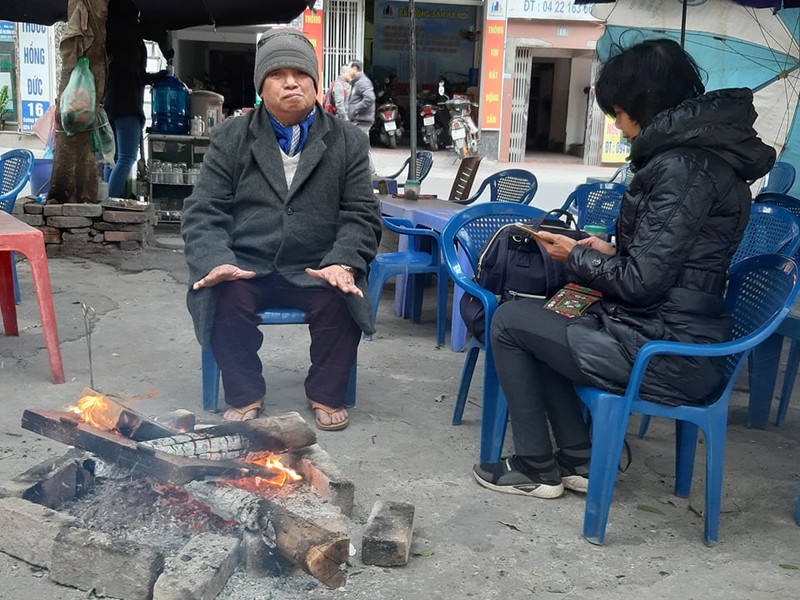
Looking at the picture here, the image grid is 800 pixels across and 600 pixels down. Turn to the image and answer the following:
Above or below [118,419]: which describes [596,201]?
above

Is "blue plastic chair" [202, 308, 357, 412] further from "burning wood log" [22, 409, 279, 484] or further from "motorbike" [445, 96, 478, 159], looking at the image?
"motorbike" [445, 96, 478, 159]

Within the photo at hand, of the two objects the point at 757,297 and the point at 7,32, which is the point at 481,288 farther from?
the point at 7,32

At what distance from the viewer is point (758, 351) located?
157 inches

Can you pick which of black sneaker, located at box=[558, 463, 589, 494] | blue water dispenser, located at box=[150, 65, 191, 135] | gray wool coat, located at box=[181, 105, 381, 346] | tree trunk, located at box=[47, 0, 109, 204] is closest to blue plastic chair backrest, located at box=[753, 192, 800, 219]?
black sneaker, located at box=[558, 463, 589, 494]

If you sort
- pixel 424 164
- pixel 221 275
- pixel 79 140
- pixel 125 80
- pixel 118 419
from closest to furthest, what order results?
pixel 118 419 → pixel 221 275 → pixel 79 140 → pixel 125 80 → pixel 424 164

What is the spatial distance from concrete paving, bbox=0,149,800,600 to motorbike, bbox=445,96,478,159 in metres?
12.7

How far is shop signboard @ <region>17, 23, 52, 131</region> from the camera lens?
16.7 meters

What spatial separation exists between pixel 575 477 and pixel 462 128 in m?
15.2

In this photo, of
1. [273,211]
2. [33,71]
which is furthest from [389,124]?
[273,211]

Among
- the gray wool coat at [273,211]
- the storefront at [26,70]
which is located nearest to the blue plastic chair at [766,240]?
the gray wool coat at [273,211]

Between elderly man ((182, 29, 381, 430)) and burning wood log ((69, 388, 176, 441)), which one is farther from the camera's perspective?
elderly man ((182, 29, 381, 430))

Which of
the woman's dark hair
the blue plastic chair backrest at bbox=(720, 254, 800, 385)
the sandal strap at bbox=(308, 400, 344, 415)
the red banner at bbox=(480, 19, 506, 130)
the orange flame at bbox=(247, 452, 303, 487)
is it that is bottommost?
the sandal strap at bbox=(308, 400, 344, 415)

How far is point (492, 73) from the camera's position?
1841 cm

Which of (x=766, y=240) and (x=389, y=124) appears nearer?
(x=766, y=240)
